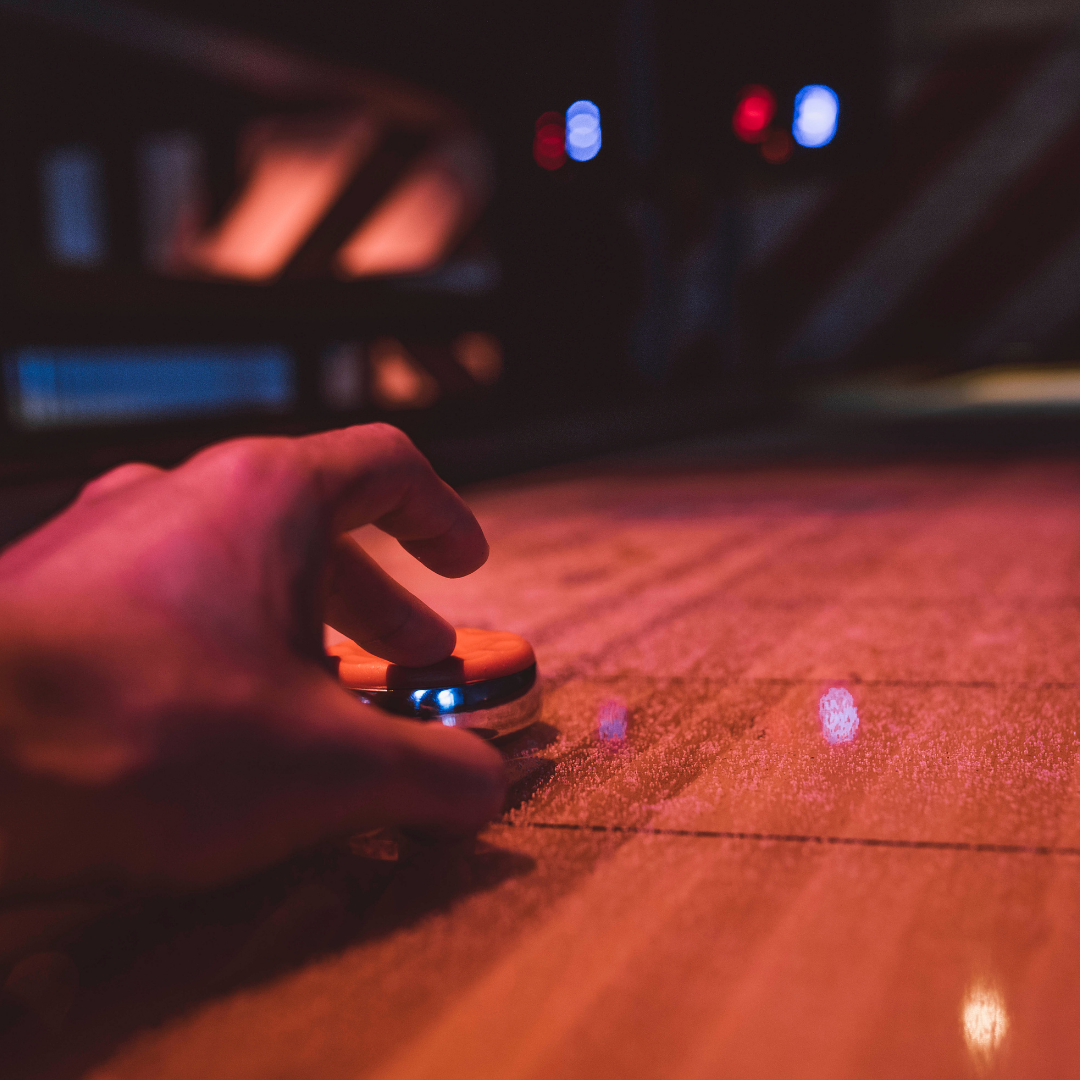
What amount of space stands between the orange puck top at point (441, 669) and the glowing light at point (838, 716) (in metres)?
0.20

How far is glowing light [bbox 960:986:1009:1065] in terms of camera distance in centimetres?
36

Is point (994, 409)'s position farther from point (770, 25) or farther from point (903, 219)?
point (903, 219)

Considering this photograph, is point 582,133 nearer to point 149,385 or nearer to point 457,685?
point 149,385

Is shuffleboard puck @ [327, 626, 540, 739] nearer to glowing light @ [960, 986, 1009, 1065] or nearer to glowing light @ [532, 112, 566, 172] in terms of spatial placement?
glowing light @ [960, 986, 1009, 1065]

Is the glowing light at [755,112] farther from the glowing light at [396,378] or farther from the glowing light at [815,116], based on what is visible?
the glowing light at [396,378]

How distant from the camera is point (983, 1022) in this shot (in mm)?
371

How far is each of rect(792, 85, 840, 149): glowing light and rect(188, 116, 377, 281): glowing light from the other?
2187mm

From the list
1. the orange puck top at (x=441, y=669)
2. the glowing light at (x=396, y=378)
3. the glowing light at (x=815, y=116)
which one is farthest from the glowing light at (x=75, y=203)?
the orange puck top at (x=441, y=669)

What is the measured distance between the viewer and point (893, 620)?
102 cm

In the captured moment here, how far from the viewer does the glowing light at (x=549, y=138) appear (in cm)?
413

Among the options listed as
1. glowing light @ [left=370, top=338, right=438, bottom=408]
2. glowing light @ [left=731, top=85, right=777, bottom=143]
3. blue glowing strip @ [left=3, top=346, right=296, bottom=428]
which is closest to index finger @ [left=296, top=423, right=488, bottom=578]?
glowing light @ [left=731, top=85, right=777, bottom=143]

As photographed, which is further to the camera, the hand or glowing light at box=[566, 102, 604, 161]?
glowing light at box=[566, 102, 604, 161]

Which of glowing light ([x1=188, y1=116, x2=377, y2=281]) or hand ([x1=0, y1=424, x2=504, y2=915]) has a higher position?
glowing light ([x1=188, y1=116, x2=377, y2=281])

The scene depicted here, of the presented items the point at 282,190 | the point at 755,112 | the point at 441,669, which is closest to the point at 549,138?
the point at 755,112
